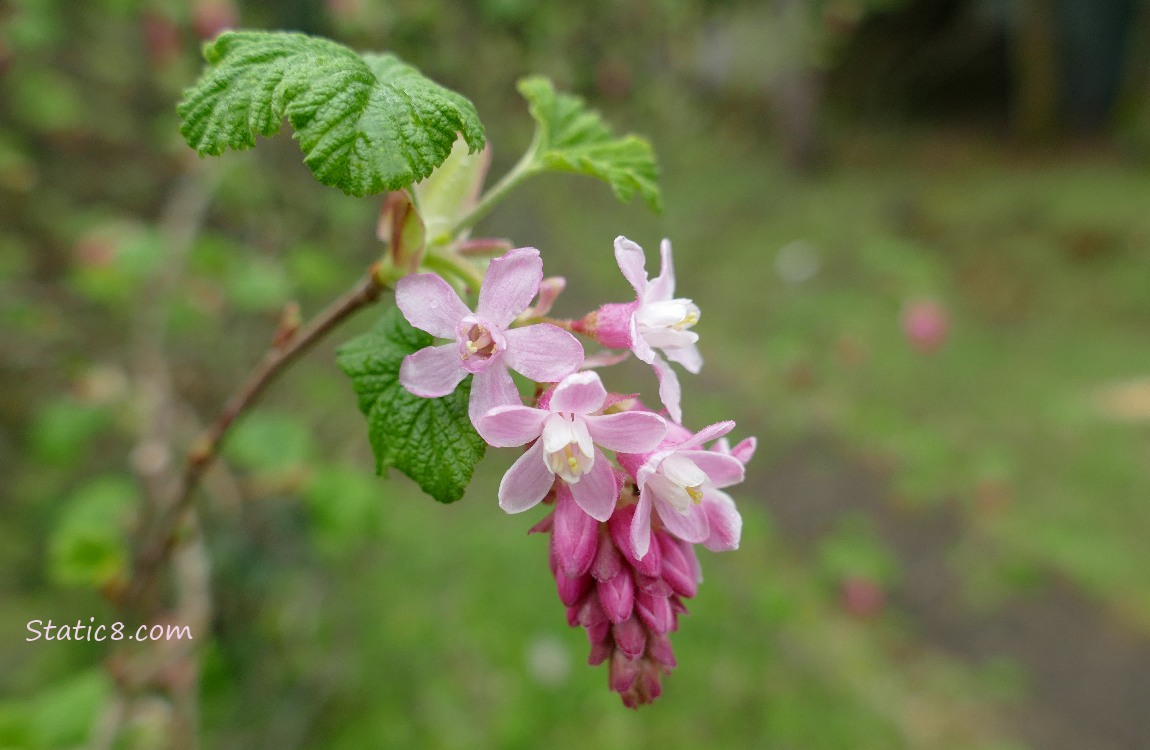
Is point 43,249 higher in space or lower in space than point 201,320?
lower

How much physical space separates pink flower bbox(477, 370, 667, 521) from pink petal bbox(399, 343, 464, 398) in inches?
2.2

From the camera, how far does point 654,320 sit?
2.08 ft

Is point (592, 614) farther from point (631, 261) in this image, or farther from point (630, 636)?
point (631, 261)

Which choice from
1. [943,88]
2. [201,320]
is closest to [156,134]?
[201,320]

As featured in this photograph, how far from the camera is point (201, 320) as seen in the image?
2.49 metres

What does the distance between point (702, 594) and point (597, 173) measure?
8.47 feet

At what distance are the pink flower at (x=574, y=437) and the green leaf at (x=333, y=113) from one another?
0.19m

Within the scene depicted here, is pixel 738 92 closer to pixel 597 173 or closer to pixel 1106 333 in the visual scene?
pixel 1106 333

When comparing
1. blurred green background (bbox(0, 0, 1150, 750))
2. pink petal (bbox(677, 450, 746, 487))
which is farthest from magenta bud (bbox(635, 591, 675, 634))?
blurred green background (bbox(0, 0, 1150, 750))

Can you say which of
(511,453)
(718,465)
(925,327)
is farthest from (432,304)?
(925,327)

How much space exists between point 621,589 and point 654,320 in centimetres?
22

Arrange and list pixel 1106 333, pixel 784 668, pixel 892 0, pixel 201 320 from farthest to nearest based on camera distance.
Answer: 1. pixel 892 0
2. pixel 1106 333
3. pixel 784 668
4. pixel 201 320

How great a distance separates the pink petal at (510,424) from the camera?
1.77 ft

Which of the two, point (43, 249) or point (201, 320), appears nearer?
point (201, 320)
